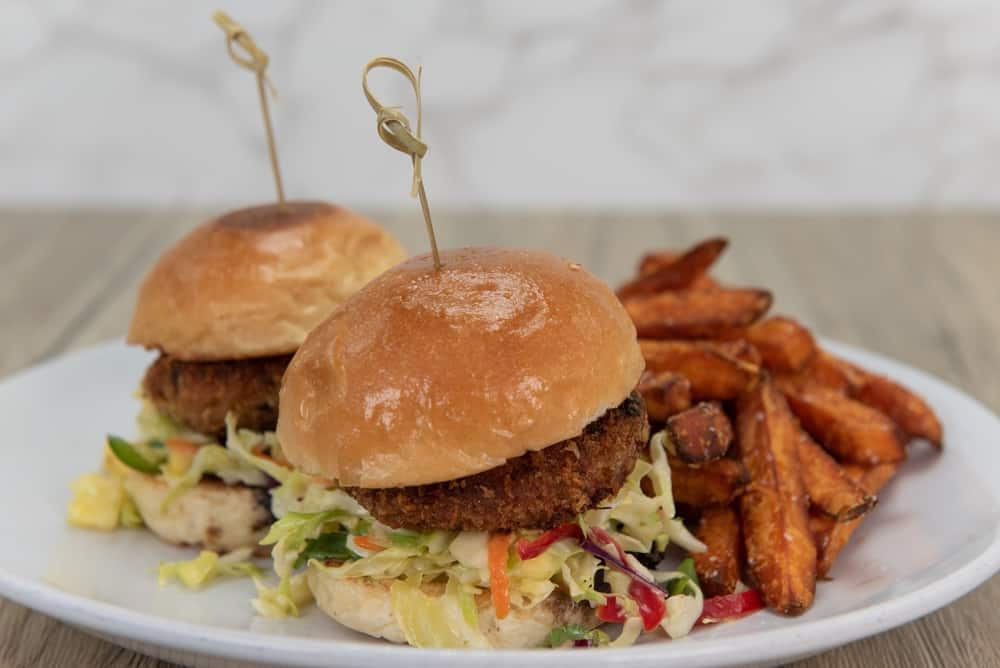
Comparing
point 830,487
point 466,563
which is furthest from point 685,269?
point 466,563

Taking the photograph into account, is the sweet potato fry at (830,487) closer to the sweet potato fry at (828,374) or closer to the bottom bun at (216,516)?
the sweet potato fry at (828,374)

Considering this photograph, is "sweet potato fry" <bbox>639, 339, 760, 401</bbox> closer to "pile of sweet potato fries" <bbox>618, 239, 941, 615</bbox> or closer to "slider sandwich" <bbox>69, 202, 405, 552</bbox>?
"pile of sweet potato fries" <bbox>618, 239, 941, 615</bbox>

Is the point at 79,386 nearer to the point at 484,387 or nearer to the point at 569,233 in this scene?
the point at 484,387

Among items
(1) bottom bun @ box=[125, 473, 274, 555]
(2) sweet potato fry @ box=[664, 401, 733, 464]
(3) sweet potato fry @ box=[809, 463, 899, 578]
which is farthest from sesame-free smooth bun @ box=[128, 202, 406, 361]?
(3) sweet potato fry @ box=[809, 463, 899, 578]

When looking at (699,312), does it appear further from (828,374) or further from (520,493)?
(520,493)

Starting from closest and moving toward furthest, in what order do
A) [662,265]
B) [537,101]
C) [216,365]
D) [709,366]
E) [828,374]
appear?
[709,366]
[216,365]
[828,374]
[662,265]
[537,101]

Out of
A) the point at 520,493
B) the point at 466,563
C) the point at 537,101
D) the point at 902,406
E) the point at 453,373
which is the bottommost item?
the point at 537,101

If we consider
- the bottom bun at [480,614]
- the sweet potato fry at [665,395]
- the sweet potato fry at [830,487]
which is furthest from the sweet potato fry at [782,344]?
the bottom bun at [480,614]

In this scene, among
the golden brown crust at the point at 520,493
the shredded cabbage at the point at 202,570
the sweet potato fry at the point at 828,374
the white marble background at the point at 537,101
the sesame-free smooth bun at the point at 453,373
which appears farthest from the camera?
the white marble background at the point at 537,101
